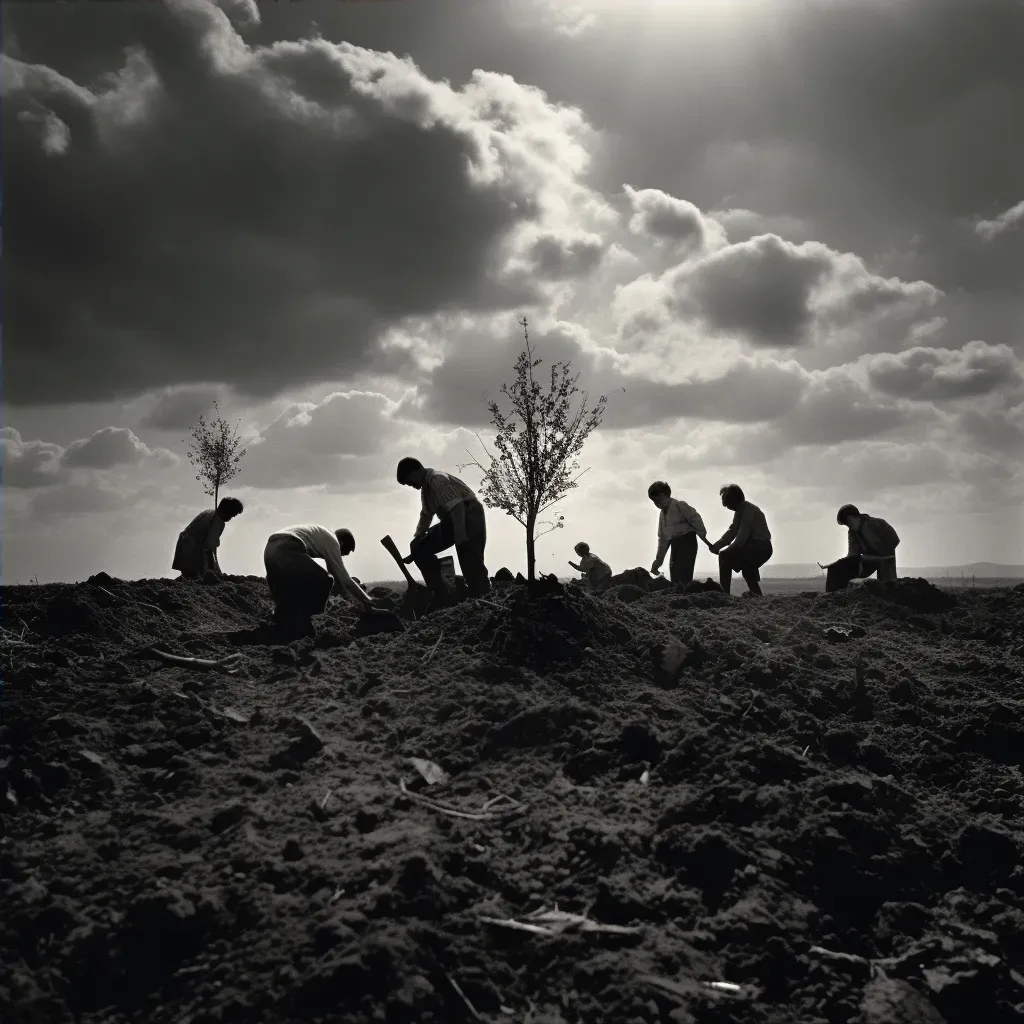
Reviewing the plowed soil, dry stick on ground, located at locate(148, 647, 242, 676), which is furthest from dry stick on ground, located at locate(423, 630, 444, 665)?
dry stick on ground, located at locate(148, 647, 242, 676)

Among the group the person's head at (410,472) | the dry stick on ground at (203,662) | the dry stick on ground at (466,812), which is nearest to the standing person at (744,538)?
the person's head at (410,472)

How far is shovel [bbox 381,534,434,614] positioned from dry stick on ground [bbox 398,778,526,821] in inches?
206

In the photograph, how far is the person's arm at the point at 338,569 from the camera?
24.2 ft

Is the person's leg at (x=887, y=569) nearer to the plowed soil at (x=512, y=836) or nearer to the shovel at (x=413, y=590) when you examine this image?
the plowed soil at (x=512, y=836)

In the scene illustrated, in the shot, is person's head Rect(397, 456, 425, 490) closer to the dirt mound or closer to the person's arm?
the person's arm

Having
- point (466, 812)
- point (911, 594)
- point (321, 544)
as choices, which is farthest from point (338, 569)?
point (911, 594)


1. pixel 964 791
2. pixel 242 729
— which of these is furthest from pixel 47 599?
pixel 964 791

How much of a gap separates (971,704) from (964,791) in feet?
4.56

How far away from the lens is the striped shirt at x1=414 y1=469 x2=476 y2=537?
8.61 meters

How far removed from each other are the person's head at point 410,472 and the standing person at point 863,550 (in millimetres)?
5941

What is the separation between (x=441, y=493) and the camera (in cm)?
863

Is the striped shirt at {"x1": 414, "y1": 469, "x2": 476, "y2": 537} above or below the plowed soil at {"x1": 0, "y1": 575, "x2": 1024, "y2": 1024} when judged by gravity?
above

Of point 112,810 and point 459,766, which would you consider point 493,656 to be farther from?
point 112,810

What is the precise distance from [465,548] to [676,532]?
12.2 feet
